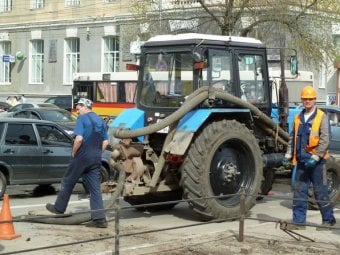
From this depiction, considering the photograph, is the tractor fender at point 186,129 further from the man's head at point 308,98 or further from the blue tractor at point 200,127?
the man's head at point 308,98

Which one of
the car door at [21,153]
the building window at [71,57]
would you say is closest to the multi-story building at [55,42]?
the building window at [71,57]

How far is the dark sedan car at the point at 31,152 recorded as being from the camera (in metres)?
11.8

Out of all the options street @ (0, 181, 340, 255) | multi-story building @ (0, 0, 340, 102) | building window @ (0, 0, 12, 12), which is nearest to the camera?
street @ (0, 181, 340, 255)

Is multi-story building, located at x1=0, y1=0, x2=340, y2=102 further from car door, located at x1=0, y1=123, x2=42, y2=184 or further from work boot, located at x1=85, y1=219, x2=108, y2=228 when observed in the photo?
work boot, located at x1=85, y1=219, x2=108, y2=228

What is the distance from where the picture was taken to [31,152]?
12016mm

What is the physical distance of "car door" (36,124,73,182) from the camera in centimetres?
1225

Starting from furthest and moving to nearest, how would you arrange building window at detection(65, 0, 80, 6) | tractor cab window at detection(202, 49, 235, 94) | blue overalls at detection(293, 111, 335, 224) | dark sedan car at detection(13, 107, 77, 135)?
building window at detection(65, 0, 80, 6) → dark sedan car at detection(13, 107, 77, 135) → tractor cab window at detection(202, 49, 235, 94) → blue overalls at detection(293, 111, 335, 224)

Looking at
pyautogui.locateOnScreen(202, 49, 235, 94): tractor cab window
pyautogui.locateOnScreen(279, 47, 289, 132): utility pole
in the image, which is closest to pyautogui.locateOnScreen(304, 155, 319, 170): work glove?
pyautogui.locateOnScreen(202, 49, 235, 94): tractor cab window

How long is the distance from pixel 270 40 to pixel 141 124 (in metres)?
10.6

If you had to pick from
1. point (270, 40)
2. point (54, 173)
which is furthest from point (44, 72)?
point (54, 173)

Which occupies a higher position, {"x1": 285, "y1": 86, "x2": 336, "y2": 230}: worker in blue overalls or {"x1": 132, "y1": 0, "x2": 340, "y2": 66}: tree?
{"x1": 132, "y1": 0, "x2": 340, "y2": 66}: tree

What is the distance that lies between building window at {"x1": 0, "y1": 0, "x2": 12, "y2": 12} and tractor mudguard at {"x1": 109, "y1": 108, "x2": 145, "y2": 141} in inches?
1402

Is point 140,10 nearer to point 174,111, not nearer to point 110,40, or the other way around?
point 174,111

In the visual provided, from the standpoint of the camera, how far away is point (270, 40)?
1955 centimetres
